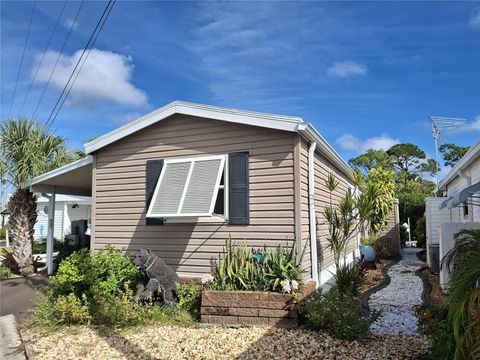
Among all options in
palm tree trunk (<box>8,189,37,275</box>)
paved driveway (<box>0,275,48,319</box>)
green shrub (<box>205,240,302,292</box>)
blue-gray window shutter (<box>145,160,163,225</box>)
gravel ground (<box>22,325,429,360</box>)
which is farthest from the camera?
palm tree trunk (<box>8,189,37,275</box>)

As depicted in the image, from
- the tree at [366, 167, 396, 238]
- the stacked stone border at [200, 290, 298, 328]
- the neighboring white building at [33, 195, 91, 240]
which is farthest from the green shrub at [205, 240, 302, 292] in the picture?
the neighboring white building at [33, 195, 91, 240]

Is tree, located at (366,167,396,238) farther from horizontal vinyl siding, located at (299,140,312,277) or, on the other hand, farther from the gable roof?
horizontal vinyl siding, located at (299,140,312,277)

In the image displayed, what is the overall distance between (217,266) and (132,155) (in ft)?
11.1

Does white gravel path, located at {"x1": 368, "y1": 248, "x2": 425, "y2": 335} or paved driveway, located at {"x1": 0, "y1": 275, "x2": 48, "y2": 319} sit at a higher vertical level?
white gravel path, located at {"x1": 368, "y1": 248, "x2": 425, "y2": 335}

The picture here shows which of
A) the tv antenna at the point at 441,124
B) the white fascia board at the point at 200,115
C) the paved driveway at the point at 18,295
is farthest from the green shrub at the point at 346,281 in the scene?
the tv antenna at the point at 441,124

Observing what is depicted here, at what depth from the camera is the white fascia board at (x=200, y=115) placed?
662 centimetres

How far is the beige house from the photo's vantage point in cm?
670

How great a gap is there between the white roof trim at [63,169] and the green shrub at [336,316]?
20.1 feet

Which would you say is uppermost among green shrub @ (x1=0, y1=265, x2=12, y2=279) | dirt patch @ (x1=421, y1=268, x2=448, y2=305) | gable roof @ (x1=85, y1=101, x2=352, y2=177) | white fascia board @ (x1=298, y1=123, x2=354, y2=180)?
gable roof @ (x1=85, y1=101, x2=352, y2=177)

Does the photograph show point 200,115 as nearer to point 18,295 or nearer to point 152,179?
point 152,179

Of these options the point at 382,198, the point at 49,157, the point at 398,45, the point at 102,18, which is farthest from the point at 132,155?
the point at 382,198

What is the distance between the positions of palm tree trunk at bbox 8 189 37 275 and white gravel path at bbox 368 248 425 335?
409 inches

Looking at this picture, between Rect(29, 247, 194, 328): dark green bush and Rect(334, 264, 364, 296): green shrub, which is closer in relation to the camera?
Rect(29, 247, 194, 328): dark green bush

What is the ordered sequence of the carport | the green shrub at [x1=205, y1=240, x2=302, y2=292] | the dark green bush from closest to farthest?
the green shrub at [x1=205, y1=240, x2=302, y2=292] → the dark green bush → the carport
